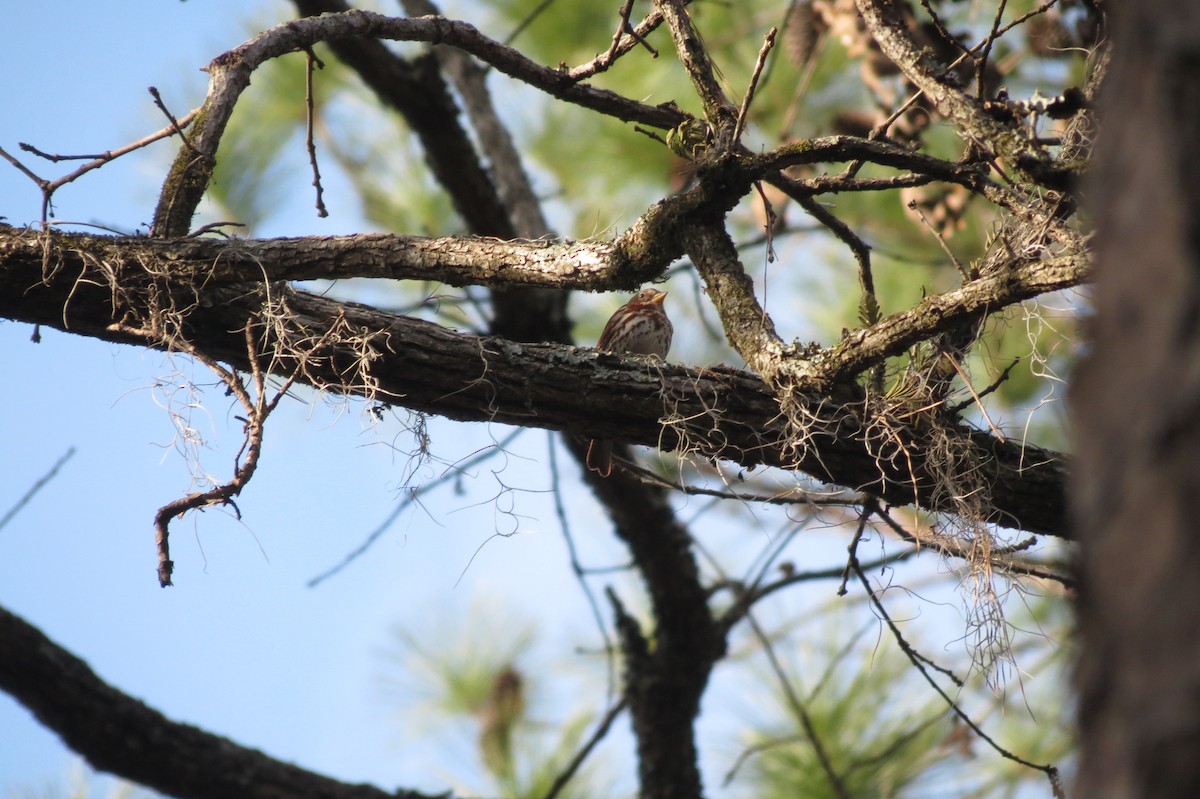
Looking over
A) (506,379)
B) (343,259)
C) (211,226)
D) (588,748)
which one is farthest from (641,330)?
(211,226)

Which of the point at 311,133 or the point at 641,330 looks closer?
the point at 311,133

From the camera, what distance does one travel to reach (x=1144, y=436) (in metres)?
0.63

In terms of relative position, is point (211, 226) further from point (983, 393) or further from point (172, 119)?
point (983, 393)

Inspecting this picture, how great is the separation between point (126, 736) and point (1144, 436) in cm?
269

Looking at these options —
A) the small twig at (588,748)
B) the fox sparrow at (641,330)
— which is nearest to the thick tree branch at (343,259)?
the fox sparrow at (641,330)

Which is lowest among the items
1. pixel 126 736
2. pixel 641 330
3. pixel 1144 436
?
pixel 1144 436

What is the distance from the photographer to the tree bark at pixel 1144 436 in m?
0.61

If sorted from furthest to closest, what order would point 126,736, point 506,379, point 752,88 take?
point 126,736
point 506,379
point 752,88

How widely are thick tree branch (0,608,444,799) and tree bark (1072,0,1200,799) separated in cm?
259

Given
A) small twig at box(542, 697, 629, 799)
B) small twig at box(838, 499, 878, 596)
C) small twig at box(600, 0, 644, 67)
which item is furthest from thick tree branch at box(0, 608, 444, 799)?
small twig at box(600, 0, 644, 67)

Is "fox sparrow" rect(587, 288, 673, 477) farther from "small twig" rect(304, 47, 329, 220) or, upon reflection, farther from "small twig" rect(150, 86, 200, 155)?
"small twig" rect(150, 86, 200, 155)

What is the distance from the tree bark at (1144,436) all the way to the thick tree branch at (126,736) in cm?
259

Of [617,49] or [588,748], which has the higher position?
[617,49]

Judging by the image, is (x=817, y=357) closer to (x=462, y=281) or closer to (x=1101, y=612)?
(x=462, y=281)
